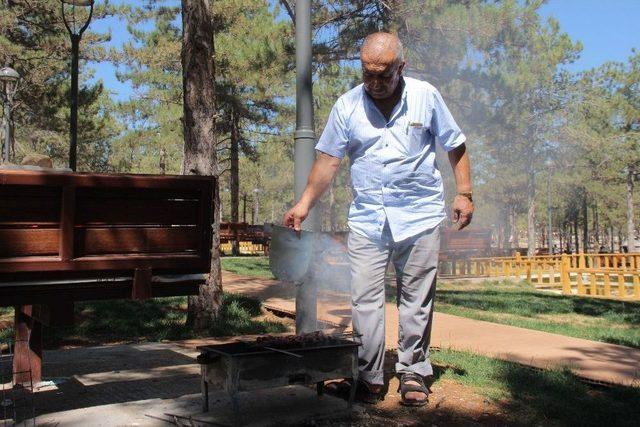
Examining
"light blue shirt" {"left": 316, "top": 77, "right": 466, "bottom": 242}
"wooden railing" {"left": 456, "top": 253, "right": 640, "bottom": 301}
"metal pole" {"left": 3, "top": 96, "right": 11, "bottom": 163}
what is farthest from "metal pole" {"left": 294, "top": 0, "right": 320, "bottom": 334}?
"metal pole" {"left": 3, "top": 96, "right": 11, "bottom": 163}

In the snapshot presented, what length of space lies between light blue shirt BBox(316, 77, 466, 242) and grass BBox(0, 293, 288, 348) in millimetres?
3288

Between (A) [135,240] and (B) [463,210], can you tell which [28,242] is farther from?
(B) [463,210]

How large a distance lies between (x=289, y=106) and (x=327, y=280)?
25308 mm

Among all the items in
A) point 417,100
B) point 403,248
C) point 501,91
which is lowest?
point 403,248

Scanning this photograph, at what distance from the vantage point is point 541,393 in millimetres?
3930

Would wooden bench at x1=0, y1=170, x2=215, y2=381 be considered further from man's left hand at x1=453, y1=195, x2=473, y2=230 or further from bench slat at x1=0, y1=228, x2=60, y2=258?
man's left hand at x1=453, y1=195, x2=473, y2=230

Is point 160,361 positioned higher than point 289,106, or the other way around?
point 289,106

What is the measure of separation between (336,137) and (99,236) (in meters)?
1.49

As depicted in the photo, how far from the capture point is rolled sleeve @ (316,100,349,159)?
149 inches

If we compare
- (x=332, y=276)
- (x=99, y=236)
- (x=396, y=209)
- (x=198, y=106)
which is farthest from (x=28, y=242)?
(x=198, y=106)

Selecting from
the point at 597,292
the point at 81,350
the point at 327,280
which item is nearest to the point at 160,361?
the point at 81,350

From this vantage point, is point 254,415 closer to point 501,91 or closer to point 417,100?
point 417,100

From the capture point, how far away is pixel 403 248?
367cm

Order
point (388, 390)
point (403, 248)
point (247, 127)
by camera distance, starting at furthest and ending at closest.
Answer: point (247, 127)
point (388, 390)
point (403, 248)
